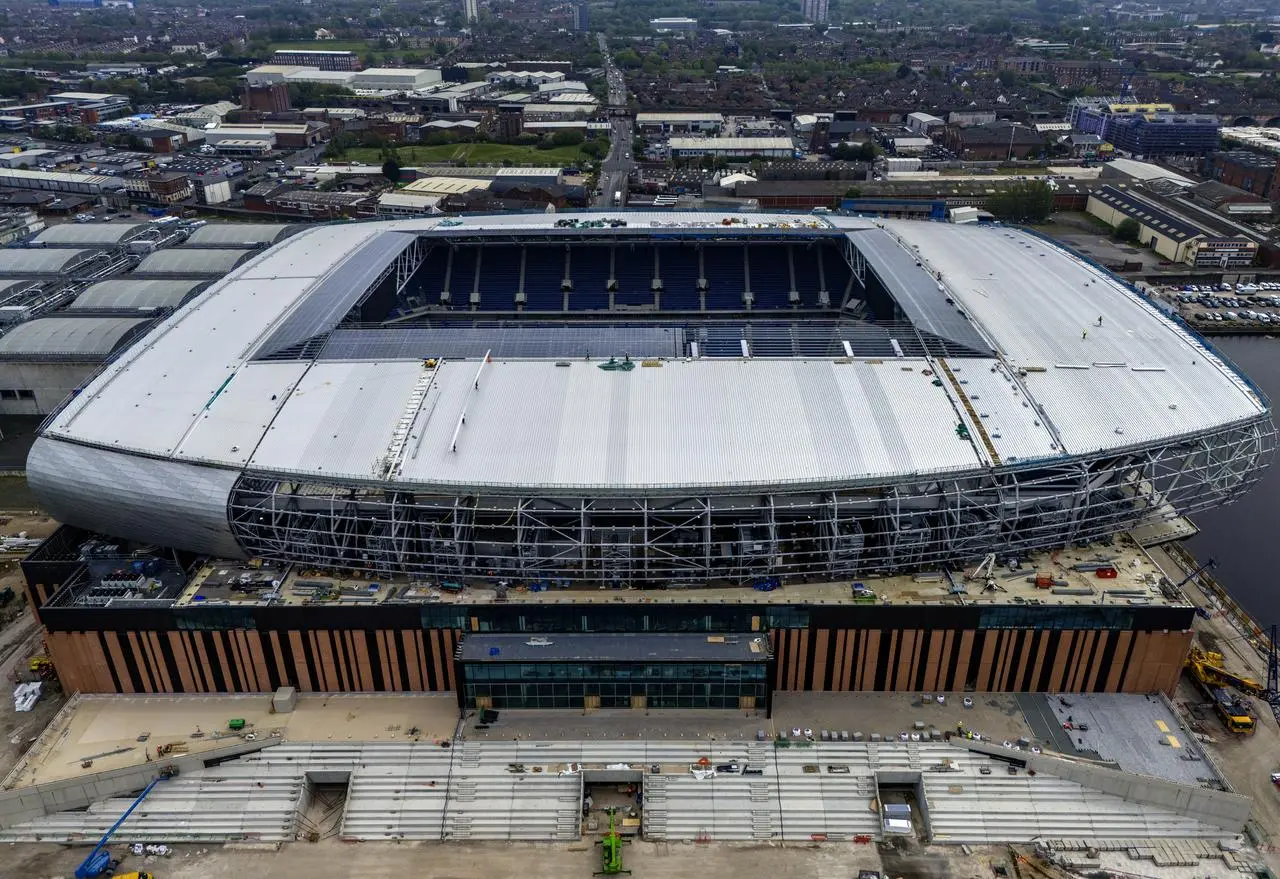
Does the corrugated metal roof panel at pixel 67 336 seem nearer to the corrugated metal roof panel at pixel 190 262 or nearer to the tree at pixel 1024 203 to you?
the corrugated metal roof panel at pixel 190 262

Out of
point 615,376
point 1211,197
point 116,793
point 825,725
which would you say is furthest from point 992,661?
point 1211,197

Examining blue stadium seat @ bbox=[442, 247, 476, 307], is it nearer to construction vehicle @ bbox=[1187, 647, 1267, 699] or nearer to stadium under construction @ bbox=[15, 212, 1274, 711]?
stadium under construction @ bbox=[15, 212, 1274, 711]

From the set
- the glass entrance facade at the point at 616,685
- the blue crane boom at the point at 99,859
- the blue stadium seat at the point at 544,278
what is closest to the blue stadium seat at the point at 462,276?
the blue stadium seat at the point at 544,278

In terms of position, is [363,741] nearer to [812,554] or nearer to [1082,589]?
[812,554]

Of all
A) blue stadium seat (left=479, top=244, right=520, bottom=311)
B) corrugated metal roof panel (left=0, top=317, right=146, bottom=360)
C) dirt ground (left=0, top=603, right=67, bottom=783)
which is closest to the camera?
dirt ground (left=0, top=603, right=67, bottom=783)

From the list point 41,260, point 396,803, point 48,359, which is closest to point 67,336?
point 48,359

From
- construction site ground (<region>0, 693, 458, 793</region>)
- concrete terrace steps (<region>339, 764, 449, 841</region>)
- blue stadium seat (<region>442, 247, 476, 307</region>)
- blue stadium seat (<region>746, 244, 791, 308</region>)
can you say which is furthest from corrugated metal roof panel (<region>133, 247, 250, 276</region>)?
concrete terrace steps (<region>339, 764, 449, 841</region>)

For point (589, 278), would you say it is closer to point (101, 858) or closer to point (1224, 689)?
point (1224, 689)
